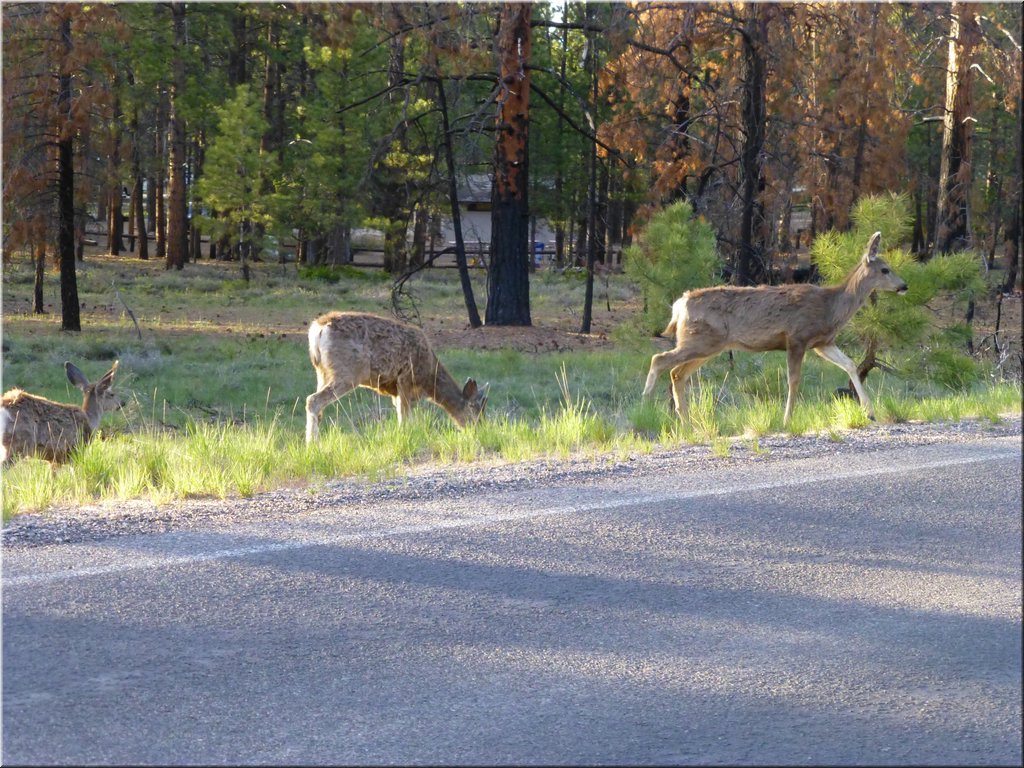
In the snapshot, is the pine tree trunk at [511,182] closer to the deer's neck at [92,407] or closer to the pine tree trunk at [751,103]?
Result: the pine tree trunk at [751,103]

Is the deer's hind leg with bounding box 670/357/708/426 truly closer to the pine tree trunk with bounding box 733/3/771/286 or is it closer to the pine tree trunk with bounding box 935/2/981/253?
the pine tree trunk with bounding box 733/3/771/286

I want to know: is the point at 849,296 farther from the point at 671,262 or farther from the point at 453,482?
the point at 453,482

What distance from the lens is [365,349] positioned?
13.8m

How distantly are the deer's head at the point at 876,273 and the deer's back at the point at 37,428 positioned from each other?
8.73m

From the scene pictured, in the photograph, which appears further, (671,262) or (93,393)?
(671,262)

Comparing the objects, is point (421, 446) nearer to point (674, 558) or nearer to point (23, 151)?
point (674, 558)

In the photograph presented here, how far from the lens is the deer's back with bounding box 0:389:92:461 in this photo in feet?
35.6

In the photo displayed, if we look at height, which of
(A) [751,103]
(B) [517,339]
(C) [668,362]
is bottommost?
(B) [517,339]

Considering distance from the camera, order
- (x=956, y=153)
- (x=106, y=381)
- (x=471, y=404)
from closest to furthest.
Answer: (x=106, y=381)
(x=471, y=404)
(x=956, y=153)

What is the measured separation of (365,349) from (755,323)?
432 cm

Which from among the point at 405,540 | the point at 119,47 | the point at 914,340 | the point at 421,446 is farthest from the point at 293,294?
the point at 405,540

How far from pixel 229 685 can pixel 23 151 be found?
2705cm

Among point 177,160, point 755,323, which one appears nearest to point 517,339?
point 755,323

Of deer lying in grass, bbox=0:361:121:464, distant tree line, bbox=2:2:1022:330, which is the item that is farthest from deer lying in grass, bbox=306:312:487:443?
distant tree line, bbox=2:2:1022:330
